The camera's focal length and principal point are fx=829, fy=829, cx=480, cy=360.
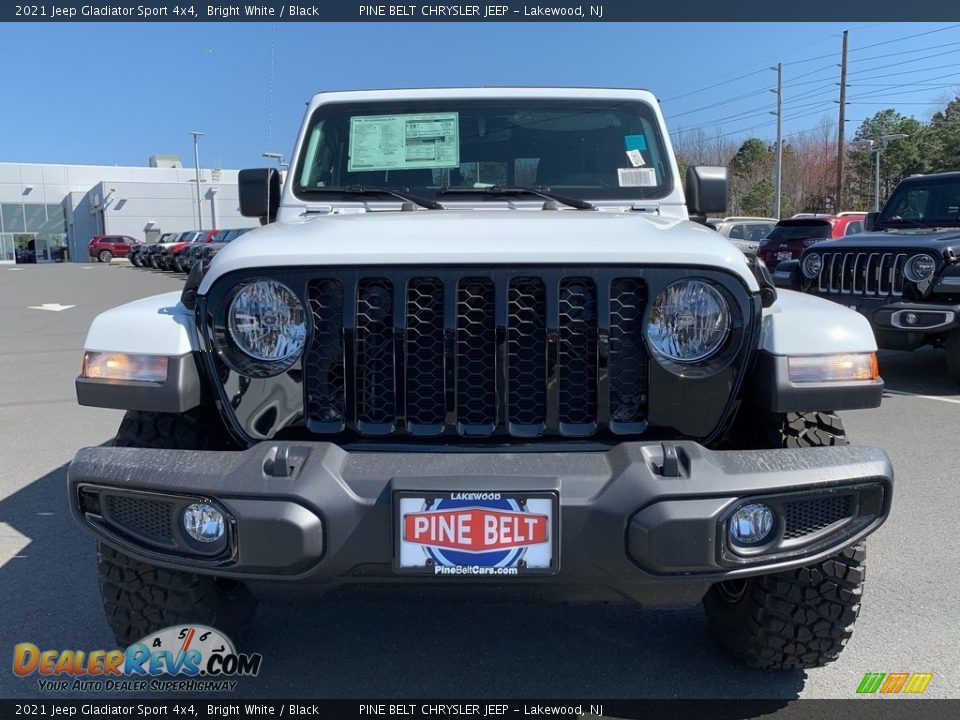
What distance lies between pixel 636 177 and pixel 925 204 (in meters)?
6.46

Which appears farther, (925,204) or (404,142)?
(925,204)

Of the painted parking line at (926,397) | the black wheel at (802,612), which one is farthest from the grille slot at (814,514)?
the painted parking line at (926,397)

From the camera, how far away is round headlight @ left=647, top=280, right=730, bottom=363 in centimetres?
231

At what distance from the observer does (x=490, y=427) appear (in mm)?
2338

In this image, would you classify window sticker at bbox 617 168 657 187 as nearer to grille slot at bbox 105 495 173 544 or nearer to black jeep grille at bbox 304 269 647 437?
black jeep grille at bbox 304 269 647 437

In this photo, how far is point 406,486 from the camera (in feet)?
6.60

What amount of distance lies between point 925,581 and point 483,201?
2.40 m

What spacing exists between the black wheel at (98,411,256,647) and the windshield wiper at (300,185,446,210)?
1.22 m

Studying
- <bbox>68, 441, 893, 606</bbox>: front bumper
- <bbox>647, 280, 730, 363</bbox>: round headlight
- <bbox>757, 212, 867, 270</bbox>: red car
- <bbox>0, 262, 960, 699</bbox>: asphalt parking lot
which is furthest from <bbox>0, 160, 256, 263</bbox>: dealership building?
<bbox>647, 280, 730, 363</bbox>: round headlight

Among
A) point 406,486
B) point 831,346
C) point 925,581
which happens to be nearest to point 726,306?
point 831,346

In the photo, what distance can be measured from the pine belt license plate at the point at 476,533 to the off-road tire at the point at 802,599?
0.84 meters

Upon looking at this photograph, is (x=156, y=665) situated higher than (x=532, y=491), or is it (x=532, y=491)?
(x=532, y=491)

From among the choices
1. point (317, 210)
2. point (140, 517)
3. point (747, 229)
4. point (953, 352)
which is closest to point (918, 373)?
point (953, 352)

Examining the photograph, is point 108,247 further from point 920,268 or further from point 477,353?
point 477,353
